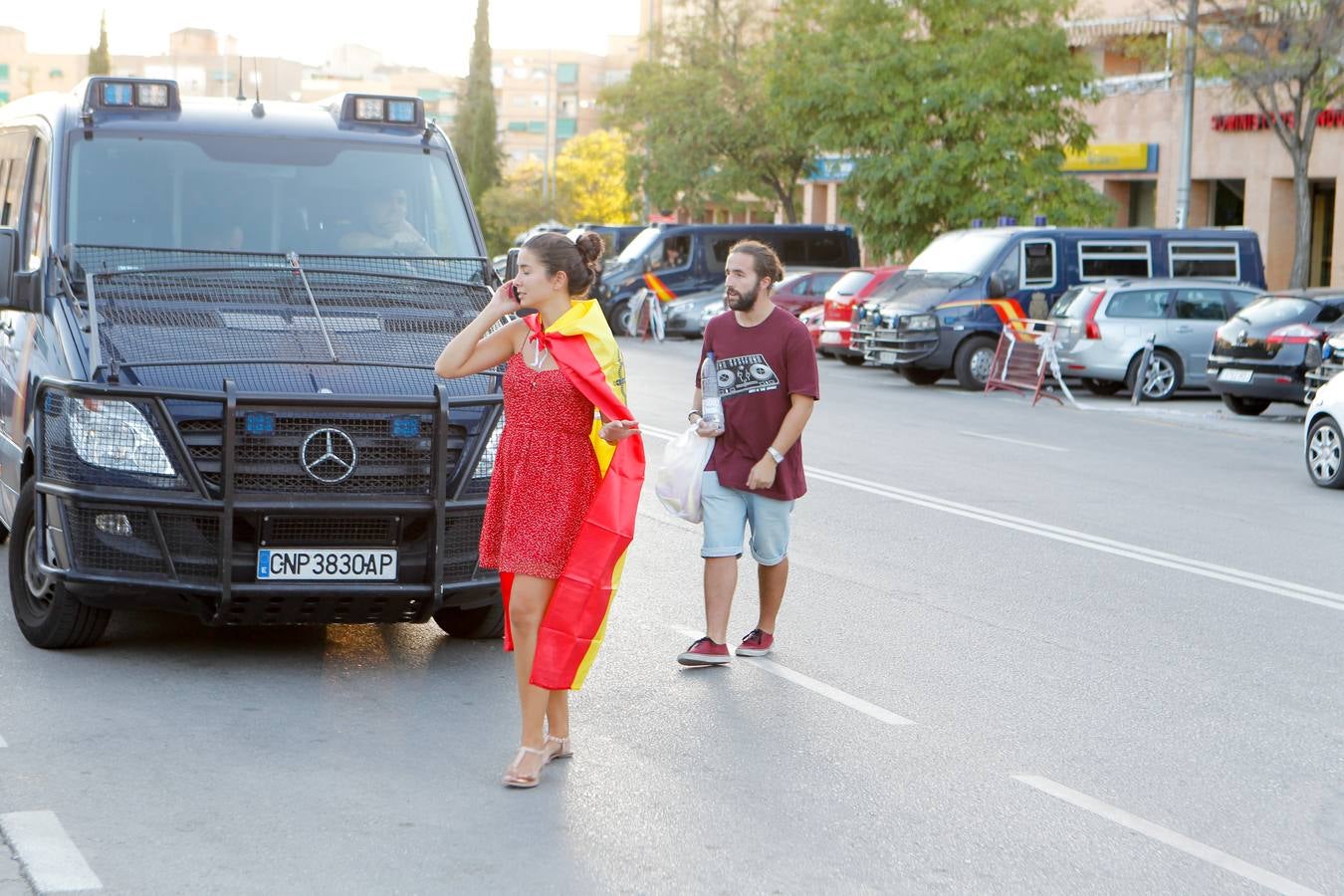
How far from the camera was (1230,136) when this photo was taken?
39844mm

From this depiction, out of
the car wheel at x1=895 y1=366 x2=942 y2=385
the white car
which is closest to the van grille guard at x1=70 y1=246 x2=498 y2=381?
the white car

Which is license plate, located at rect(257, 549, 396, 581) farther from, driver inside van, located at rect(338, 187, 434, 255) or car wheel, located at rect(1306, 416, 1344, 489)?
car wheel, located at rect(1306, 416, 1344, 489)

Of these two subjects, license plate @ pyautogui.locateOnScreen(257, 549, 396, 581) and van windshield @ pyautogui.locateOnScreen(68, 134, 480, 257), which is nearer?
license plate @ pyautogui.locateOnScreen(257, 549, 396, 581)

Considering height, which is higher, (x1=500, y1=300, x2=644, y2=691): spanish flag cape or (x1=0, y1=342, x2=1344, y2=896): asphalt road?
(x1=500, y1=300, x2=644, y2=691): spanish flag cape

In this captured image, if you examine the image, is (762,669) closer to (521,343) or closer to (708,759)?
(708,759)

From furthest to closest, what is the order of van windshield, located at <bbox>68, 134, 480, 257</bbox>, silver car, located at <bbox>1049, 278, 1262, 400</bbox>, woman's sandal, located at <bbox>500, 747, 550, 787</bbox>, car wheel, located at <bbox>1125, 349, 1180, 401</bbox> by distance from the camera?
car wheel, located at <bbox>1125, 349, 1180, 401</bbox>, silver car, located at <bbox>1049, 278, 1262, 400</bbox>, van windshield, located at <bbox>68, 134, 480, 257</bbox>, woman's sandal, located at <bbox>500, 747, 550, 787</bbox>

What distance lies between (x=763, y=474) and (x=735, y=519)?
29 centimetres

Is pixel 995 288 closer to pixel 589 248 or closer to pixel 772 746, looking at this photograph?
pixel 772 746

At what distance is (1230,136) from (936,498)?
29.5m

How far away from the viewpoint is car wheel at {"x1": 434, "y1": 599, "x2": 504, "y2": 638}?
764 centimetres

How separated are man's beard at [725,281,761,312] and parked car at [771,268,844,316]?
1001 inches

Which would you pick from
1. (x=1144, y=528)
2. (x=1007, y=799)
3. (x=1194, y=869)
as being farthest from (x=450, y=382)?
(x=1144, y=528)

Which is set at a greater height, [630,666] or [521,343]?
[521,343]

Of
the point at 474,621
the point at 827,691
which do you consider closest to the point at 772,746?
the point at 827,691
